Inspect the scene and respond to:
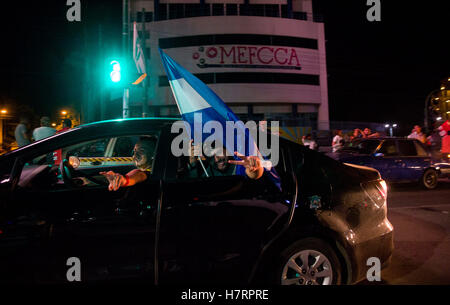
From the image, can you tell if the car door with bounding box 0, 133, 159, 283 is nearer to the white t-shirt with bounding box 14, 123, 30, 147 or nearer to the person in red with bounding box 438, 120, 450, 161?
the white t-shirt with bounding box 14, 123, 30, 147

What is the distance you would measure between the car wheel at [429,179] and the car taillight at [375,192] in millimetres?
7553

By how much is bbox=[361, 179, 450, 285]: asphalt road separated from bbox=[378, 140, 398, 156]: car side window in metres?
1.29

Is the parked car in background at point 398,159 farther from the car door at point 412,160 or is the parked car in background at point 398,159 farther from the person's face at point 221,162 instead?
the person's face at point 221,162

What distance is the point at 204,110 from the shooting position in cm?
262

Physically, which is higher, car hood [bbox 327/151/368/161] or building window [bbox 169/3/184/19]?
building window [bbox 169/3/184/19]

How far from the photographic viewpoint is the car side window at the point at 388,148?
8.51 m

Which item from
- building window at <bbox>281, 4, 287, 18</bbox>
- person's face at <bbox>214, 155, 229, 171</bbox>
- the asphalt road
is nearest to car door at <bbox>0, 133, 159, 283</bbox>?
person's face at <bbox>214, 155, 229, 171</bbox>

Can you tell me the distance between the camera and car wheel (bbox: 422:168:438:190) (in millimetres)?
8953

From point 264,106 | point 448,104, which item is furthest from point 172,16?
point 448,104

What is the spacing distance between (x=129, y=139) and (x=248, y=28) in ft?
107


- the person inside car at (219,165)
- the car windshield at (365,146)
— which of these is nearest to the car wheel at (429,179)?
the car windshield at (365,146)

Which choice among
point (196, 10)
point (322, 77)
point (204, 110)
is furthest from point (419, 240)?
point (196, 10)

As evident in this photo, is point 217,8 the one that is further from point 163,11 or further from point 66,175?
point 66,175

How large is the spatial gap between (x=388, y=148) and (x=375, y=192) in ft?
22.0
